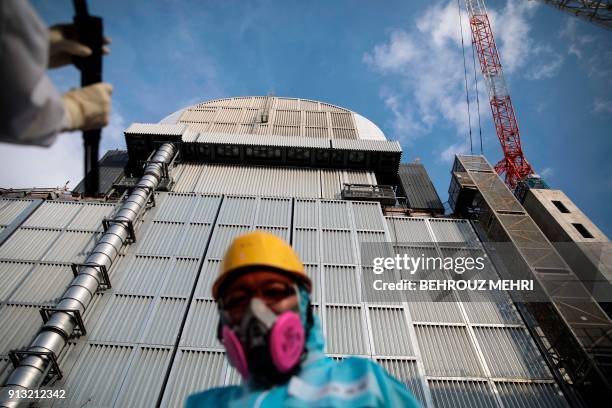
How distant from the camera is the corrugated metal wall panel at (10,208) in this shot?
16078 mm

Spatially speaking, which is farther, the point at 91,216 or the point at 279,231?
the point at 91,216

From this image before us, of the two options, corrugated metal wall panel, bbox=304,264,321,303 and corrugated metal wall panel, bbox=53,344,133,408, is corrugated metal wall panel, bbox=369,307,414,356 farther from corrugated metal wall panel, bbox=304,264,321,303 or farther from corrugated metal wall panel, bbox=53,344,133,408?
corrugated metal wall panel, bbox=53,344,133,408

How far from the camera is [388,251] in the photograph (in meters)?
15.2

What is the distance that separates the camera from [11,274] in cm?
1320

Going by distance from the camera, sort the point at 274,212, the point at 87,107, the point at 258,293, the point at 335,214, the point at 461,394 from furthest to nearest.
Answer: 1. the point at 335,214
2. the point at 274,212
3. the point at 461,394
4. the point at 258,293
5. the point at 87,107

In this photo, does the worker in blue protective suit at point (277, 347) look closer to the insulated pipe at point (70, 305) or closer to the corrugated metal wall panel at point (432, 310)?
the insulated pipe at point (70, 305)

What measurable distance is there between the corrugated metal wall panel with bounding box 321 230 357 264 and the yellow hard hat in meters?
11.5

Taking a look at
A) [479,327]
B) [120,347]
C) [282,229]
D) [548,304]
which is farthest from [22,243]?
[548,304]

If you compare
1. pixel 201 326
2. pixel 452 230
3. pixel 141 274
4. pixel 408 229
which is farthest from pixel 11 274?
pixel 452 230

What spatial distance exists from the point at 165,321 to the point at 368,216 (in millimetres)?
10955

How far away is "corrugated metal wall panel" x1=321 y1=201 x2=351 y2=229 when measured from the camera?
16.6 m

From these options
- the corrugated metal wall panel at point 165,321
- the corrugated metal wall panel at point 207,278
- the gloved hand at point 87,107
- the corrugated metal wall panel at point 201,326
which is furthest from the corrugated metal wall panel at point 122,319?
the gloved hand at point 87,107

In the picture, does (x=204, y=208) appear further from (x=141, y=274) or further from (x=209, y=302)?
(x=209, y=302)

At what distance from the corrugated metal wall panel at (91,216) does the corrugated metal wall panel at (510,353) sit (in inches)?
718
